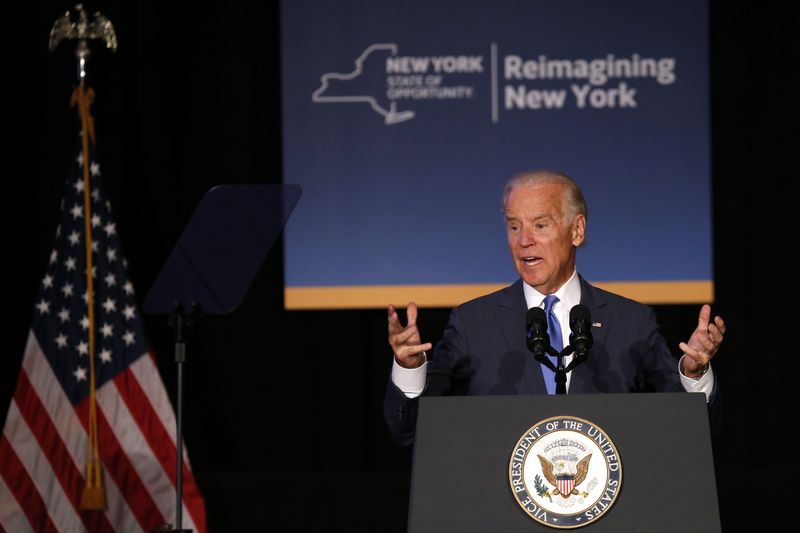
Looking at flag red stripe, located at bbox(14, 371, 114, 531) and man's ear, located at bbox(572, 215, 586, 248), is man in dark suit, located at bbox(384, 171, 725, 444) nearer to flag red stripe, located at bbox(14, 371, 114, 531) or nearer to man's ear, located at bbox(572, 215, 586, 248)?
man's ear, located at bbox(572, 215, 586, 248)

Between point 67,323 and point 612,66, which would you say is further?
point 612,66

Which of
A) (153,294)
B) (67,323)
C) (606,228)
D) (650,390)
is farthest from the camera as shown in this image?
(606,228)

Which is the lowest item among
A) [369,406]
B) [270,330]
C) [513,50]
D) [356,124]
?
[369,406]

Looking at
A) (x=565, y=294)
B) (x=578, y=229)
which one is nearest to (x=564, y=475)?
(x=565, y=294)

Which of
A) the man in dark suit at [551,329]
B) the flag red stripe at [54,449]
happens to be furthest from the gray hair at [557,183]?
the flag red stripe at [54,449]

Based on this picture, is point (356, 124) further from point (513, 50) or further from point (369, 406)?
point (369, 406)

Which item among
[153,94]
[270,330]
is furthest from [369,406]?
[153,94]

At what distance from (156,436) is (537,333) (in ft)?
8.86

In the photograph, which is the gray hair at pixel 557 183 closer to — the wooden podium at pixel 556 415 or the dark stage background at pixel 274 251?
the wooden podium at pixel 556 415

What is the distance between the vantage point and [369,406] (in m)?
5.45

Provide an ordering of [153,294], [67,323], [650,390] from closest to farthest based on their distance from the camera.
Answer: [650,390], [153,294], [67,323]

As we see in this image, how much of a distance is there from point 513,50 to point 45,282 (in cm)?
246

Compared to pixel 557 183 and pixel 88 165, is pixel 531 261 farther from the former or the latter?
pixel 88 165

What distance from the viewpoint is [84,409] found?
15.0 feet
